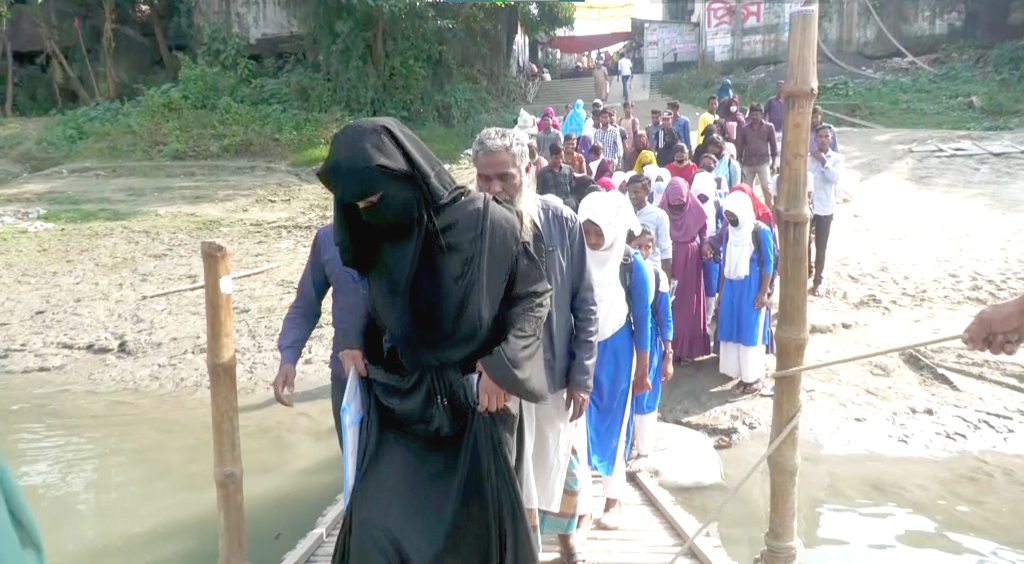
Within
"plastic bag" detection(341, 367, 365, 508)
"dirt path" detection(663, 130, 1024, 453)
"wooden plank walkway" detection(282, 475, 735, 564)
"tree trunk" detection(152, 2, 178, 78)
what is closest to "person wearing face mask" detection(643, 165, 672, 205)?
"dirt path" detection(663, 130, 1024, 453)

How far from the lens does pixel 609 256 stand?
399cm

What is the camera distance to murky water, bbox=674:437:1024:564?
534cm

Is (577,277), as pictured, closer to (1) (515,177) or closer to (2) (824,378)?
(1) (515,177)

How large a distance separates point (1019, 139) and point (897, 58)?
918 centimetres

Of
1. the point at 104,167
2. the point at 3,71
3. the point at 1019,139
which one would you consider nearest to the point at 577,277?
the point at 1019,139

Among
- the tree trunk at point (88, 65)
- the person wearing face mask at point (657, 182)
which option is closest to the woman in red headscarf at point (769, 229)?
the person wearing face mask at point (657, 182)

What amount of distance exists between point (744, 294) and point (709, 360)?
92cm

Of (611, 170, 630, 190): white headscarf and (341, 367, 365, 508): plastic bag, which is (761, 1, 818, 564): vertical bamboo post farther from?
(611, 170, 630, 190): white headscarf

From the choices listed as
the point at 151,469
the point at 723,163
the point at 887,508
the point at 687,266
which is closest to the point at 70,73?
the point at 723,163

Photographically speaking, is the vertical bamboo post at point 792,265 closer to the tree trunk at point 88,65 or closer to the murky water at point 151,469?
the murky water at point 151,469

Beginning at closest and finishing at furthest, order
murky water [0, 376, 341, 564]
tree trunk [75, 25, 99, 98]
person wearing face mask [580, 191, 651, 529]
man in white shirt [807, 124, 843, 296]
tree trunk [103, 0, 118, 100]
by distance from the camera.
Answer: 1. person wearing face mask [580, 191, 651, 529]
2. murky water [0, 376, 341, 564]
3. man in white shirt [807, 124, 843, 296]
4. tree trunk [103, 0, 118, 100]
5. tree trunk [75, 25, 99, 98]

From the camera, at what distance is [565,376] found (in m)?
3.50

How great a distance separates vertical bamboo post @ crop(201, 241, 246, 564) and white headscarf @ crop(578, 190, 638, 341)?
146 cm

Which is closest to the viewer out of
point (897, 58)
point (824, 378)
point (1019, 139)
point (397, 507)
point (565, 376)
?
point (397, 507)
